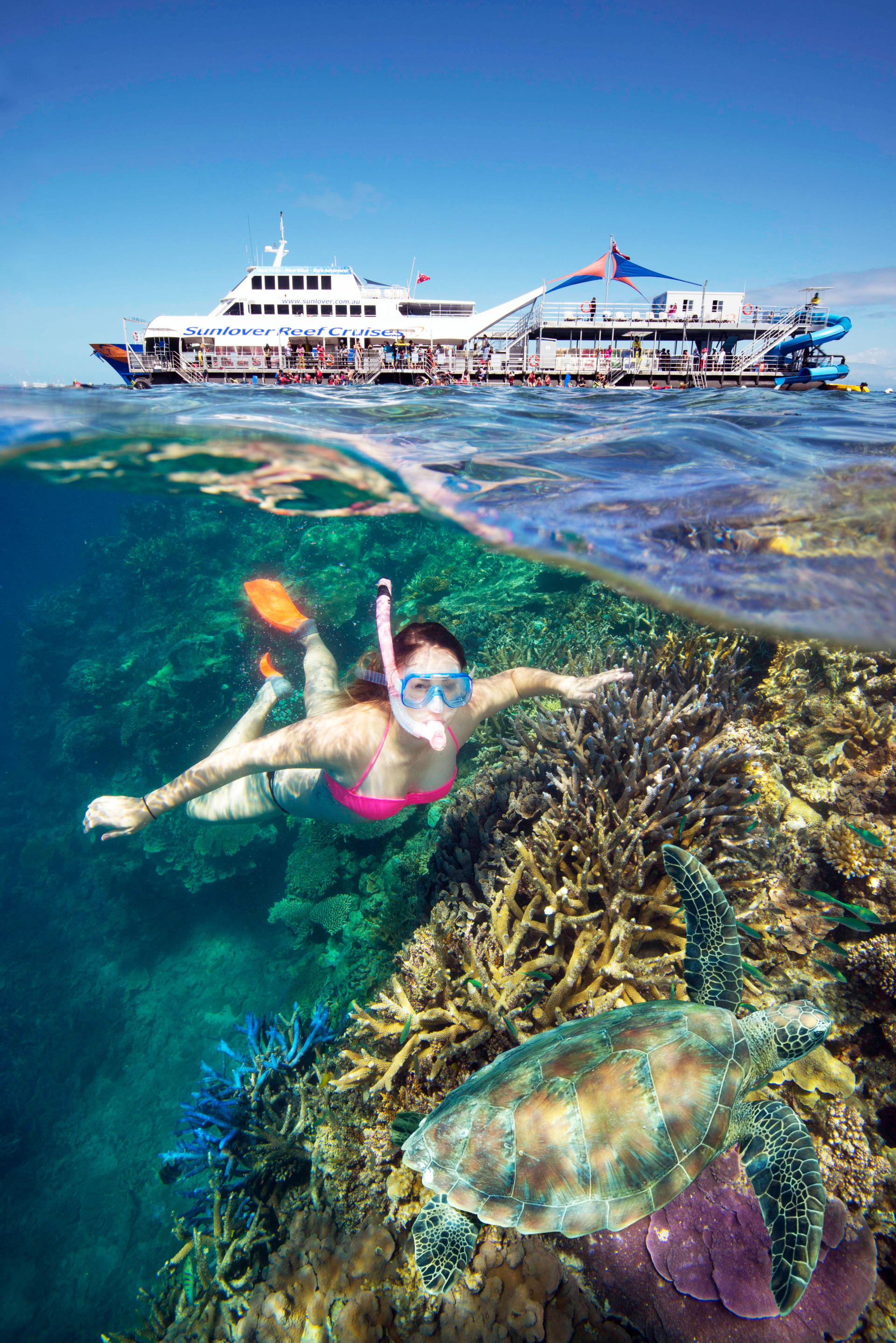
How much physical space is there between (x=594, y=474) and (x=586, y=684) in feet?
12.5

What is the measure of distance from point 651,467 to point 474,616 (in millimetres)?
3938

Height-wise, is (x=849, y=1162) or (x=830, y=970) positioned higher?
(x=830, y=970)

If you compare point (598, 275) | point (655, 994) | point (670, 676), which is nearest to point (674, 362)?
point (598, 275)

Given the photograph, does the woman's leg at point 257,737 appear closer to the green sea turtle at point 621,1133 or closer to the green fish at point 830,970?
the green sea turtle at point 621,1133

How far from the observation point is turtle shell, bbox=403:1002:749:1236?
2.21m

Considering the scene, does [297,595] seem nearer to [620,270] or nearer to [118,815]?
[118,815]

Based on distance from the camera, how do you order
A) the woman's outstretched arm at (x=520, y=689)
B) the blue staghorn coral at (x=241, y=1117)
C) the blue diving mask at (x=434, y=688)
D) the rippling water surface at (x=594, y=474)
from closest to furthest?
the blue diving mask at (x=434, y=688), the woman's outstretched arm at (x=520, y=689), the blue staghorn coral at (x=241, y=1117), the rippling water surface at (x=594, y=474)

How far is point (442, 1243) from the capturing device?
2.52 metres

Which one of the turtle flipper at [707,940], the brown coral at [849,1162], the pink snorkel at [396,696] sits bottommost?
the brown coral at [849,1162]

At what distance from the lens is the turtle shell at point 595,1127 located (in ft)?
7.25

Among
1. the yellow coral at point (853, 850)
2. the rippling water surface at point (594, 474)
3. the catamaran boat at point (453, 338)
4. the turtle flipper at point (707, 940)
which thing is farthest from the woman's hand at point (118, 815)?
the catamaran boat at point (453, 338)

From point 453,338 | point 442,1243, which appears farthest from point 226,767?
point 453,338

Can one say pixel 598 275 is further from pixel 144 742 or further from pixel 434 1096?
pixel 434 1096

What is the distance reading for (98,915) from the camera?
455 inches
